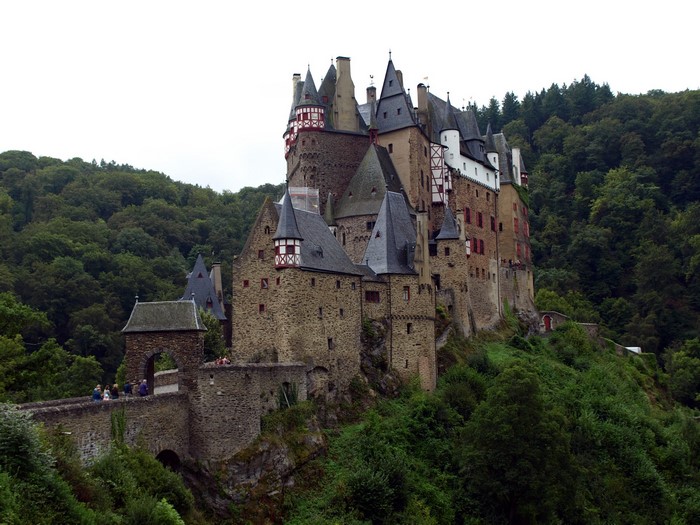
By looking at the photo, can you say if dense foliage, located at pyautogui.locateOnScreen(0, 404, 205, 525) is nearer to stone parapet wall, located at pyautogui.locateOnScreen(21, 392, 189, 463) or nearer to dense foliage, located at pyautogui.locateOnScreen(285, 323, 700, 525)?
stone parapet wall, located at pyautogui.locateOnScreen(21, 392, 189, 463)

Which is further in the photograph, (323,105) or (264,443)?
(323,105)

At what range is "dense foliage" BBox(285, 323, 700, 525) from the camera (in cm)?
3694

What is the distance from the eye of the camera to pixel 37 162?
419ft

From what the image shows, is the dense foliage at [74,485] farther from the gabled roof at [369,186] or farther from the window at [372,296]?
the gabled roof at [369,186]

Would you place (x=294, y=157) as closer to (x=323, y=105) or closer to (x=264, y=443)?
(x=323, y=105)

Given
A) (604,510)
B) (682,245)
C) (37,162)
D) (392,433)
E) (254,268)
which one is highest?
(37,162)

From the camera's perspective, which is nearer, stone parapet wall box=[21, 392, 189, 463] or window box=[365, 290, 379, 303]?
stone parapet wall box=[21, 392, 189, 463]

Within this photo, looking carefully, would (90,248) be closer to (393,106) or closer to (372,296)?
(393,106)

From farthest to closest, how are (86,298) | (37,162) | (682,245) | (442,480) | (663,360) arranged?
(37,162) < (682,245) < (663,360) < (86,298) < (442,480)

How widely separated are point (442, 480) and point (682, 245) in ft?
227

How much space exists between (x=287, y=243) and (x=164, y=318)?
8.93m

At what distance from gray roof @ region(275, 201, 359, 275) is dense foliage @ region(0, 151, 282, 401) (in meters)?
→ 13.6

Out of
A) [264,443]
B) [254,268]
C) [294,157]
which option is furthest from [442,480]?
[294,157]

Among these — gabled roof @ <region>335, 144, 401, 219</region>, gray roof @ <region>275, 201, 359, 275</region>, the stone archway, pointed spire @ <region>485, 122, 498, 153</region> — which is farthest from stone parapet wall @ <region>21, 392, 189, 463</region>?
pointed spire @ <region>485, 122, 498, 153</region>
